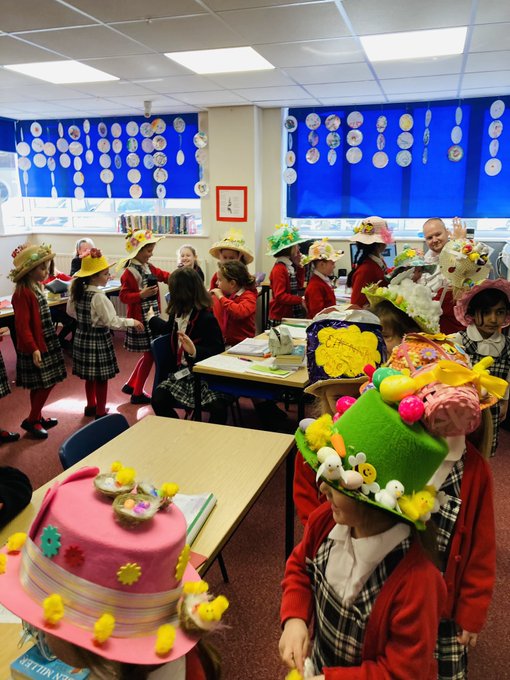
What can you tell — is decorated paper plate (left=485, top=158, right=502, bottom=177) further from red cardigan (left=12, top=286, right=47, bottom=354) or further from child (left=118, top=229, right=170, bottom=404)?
red cardigan (left=12, top=286, right=47, bottom=354)

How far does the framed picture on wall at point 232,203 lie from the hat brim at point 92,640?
18.8 ft

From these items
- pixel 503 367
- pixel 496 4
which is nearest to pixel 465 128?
pixel 496 4

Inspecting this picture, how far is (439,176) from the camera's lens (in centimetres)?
579

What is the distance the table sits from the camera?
4.75 ft

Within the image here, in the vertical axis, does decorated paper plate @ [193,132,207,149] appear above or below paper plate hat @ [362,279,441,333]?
above

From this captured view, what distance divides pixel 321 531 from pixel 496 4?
314cm

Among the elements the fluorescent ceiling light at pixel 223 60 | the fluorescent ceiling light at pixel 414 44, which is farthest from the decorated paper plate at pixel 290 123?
the fluorescent ceiling light at pixel 414 44

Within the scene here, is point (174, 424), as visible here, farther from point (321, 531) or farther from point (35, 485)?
point (35, 485)

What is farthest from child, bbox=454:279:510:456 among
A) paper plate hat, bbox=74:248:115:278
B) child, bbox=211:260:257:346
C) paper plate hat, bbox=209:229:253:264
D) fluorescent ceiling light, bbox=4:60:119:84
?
fluorescent ceiling light, bbox=4:60:119:84

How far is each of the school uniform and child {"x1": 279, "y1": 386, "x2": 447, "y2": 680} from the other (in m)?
3.04

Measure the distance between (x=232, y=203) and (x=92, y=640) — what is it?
231 inches

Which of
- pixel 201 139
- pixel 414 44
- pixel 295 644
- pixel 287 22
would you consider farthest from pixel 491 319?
pixel 201 139

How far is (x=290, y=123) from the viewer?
605 centimetres

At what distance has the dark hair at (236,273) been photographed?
3.49 metres
